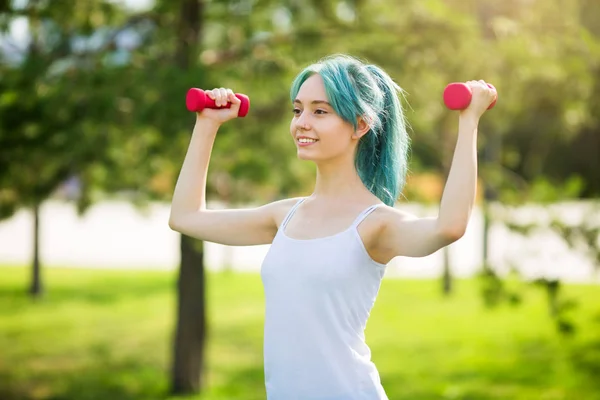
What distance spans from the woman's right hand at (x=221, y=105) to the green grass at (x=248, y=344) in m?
5.70

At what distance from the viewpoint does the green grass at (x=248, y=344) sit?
26.8ft

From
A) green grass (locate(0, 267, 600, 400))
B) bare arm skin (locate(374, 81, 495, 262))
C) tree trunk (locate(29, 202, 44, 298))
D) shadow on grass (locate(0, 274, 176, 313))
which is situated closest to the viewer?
bare arm skin (locate(374, 81, 495, 262))

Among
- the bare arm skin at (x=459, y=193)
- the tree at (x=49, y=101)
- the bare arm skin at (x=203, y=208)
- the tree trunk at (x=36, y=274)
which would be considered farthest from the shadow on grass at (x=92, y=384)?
the bare arm skin at (x=459, y=193)

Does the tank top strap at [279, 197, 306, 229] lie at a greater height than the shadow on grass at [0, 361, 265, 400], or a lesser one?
greater

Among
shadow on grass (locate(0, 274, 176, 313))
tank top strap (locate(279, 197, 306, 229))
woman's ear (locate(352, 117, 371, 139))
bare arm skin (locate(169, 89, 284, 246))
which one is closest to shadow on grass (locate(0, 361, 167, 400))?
shadow on grass (locate(0, 274, 176, 313))

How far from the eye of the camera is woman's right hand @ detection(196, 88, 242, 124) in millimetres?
2215

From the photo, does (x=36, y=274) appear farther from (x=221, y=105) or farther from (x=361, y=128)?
(x=361, y=128)

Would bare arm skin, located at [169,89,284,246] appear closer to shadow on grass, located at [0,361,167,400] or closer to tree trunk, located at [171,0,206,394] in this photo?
tree trunk, located at [171,0,206,394]

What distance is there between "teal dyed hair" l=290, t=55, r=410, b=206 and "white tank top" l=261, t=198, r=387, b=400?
19 centimetres

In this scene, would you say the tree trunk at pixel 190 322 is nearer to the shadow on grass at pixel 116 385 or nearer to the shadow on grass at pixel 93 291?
the shadow on grass at pixel 116 385

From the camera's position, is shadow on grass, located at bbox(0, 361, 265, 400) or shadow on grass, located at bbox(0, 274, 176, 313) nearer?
shadow on grass, located at bbox(0, 361, 265, 400)

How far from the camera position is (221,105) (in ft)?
7.30

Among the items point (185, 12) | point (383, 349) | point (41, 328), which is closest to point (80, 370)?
point (41, 328)

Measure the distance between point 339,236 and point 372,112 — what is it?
0.33 meters
